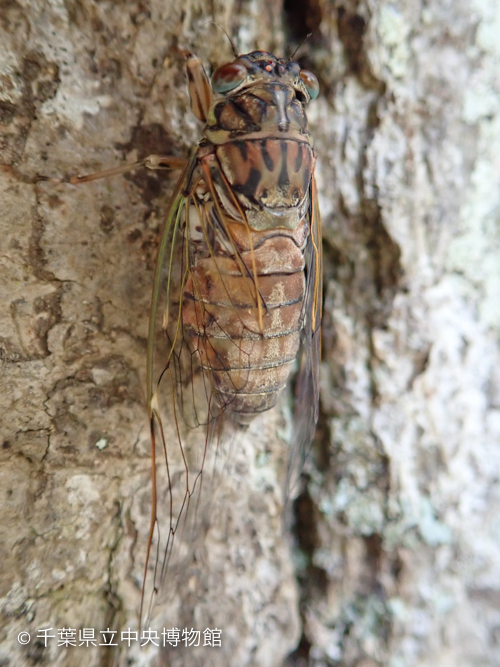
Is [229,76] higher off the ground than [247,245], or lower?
higher

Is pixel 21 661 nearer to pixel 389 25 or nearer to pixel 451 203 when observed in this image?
pixel 451 203

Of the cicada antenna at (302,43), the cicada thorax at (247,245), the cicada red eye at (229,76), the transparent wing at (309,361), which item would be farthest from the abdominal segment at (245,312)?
the cicada antenna at (302,43)

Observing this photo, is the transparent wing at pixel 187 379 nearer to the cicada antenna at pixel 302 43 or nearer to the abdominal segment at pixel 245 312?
the abdominal segment at pixel 245 312

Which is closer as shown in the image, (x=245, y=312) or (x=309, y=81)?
(x=245, y=312)

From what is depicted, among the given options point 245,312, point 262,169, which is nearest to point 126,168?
point 262,169

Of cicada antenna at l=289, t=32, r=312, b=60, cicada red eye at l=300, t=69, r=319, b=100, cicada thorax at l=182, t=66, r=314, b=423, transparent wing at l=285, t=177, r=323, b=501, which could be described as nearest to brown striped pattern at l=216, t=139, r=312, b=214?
cicada thorax at l=182, t=66, r=314, b=423

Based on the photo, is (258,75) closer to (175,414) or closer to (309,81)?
(309,81)

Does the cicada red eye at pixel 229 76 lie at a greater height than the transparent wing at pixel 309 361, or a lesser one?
greater
